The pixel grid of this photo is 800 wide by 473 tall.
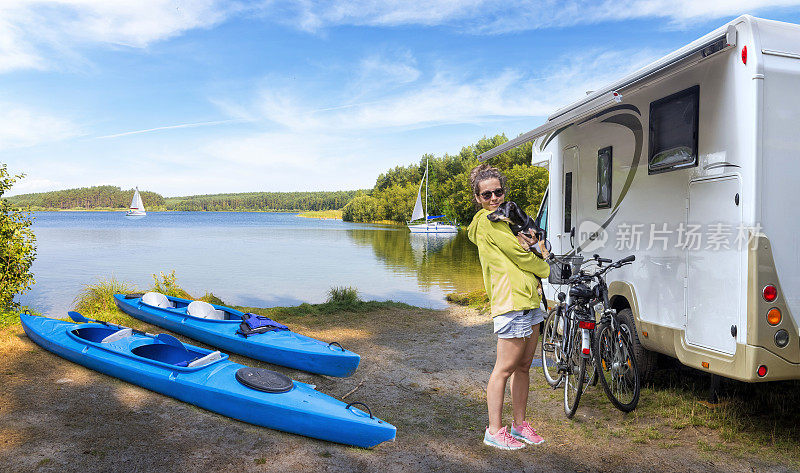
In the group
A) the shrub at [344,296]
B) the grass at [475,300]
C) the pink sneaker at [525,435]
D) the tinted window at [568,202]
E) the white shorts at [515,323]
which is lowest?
the grass at [475,300]

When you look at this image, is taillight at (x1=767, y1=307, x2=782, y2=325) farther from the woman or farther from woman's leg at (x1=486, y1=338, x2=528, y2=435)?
woman's leg at (x1=486, y1=338, x2=528, y2=435)

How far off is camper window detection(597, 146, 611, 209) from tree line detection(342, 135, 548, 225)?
2717 cm

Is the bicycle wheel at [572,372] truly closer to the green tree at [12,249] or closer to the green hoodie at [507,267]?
the green hoodie at [507,267]

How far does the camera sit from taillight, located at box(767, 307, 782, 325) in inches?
137

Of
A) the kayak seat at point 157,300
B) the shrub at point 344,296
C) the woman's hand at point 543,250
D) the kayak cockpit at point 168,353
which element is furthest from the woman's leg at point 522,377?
the shrub at point 344,296

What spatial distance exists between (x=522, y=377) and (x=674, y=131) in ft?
8.49

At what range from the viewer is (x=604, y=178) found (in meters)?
5.57

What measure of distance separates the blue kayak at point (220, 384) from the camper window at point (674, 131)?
10.9ft

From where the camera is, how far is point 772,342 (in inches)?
136

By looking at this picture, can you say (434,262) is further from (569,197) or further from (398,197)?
(398,197)

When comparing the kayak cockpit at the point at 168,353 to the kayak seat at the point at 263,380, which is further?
the kayak cockpit at the point at 168,353

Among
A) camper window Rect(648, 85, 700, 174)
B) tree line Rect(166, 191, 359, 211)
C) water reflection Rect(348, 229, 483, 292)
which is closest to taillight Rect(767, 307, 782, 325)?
camper window Rect(648, 85, 700, 174)

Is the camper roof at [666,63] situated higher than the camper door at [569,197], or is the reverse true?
the camper roof at [666,63]

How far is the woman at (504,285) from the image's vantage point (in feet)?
11.4
